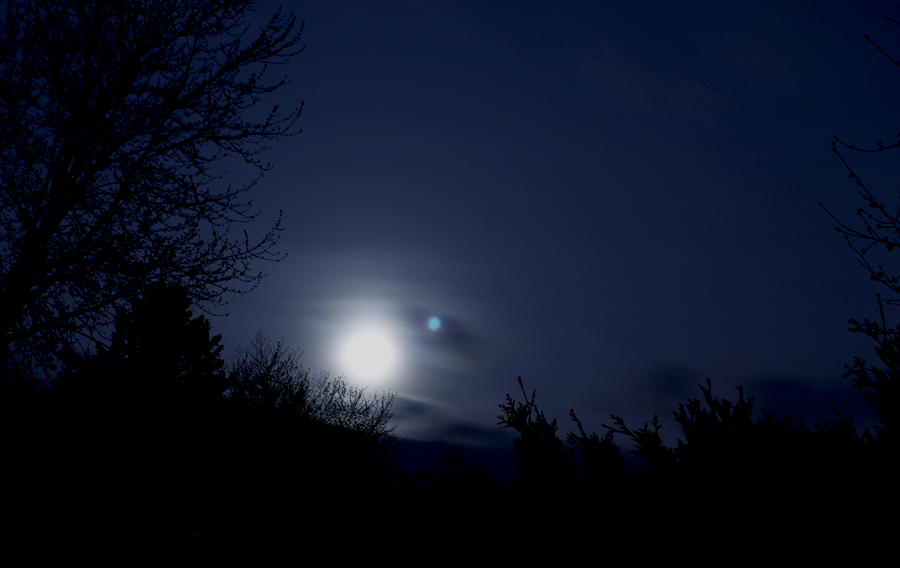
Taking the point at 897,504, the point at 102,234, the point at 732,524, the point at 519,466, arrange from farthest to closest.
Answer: the point at 102,234 → the point at 519,466 → the point at 732,524 → the point at 897,504

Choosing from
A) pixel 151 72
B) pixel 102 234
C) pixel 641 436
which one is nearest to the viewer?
pixel 641 436

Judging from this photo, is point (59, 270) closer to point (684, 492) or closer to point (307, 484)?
point (307, 484)

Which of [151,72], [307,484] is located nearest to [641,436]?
[307,484]

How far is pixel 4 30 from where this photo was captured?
593cm

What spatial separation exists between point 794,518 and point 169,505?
1289 cm

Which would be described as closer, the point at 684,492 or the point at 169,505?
the point at 684,492

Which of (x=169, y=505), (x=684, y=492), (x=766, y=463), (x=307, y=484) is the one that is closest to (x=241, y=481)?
(x=307, y=484)

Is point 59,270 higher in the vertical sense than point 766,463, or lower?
higher

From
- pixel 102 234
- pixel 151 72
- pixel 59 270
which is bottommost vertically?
pixel 59 270

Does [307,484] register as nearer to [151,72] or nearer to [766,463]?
[766,463]

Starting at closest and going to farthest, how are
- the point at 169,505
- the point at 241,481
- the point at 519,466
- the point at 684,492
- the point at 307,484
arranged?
the point at 684,492 → the point at 519,466 → the point at 307,484 → the point at 241,481 → the point at 169,505

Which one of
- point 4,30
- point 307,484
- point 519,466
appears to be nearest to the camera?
point 519,466

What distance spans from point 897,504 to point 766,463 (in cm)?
65

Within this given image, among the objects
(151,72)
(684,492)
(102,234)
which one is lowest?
(684,492)
